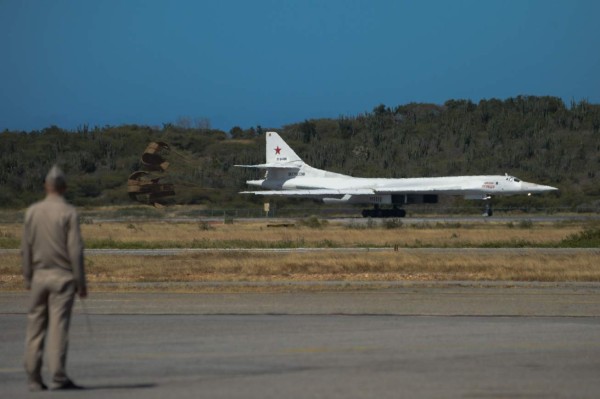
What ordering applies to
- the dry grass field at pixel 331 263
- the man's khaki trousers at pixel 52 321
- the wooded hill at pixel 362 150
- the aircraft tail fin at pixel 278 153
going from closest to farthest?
the man's khaki trousers at pixel 52 321, the dry grass field at pixel 331 263, the aircraft tail fin at pixel 278 153, the wooded hill at pixel 362 150

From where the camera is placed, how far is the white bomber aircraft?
200 feet

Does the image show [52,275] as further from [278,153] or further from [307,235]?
[278,153]

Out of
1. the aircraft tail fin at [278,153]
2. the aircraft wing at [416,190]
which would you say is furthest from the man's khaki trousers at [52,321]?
the aircraft tail fin at [278,153]

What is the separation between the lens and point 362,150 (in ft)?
323

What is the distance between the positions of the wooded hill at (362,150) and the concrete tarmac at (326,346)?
5593 centimetres

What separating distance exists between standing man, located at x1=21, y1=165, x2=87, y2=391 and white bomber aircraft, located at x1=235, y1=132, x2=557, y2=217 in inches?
2042

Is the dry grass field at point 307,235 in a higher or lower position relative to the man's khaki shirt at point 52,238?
lower

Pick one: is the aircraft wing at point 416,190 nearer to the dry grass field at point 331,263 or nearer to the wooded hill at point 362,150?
the wooded hill at point 362,150

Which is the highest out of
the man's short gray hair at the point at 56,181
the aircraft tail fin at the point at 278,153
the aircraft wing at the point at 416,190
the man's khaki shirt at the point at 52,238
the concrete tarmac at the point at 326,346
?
the aircraft tail fin at the point at 278,153

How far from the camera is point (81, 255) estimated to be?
8969 millimetres

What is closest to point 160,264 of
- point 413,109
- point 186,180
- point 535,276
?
point 535,276

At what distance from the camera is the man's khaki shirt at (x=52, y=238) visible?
9.02 meters

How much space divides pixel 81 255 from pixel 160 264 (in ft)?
54.9

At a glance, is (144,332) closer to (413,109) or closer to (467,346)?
(467,346)
